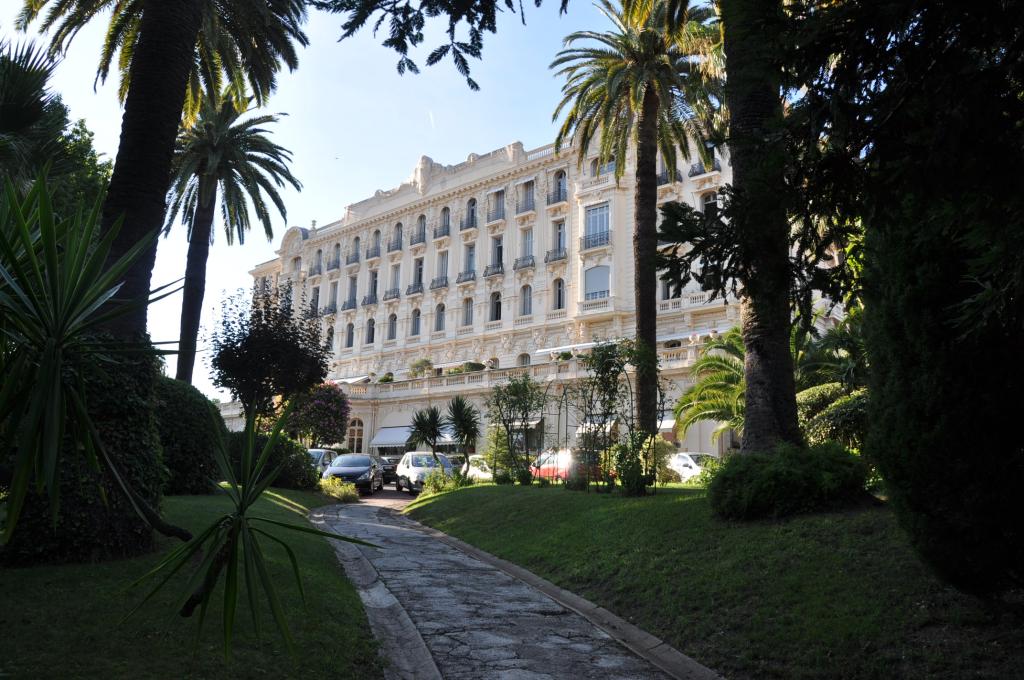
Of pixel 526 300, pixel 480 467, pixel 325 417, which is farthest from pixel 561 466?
pixel 526 300

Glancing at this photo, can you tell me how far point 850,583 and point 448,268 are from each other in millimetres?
49065

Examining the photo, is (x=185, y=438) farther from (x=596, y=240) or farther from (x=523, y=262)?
(x=523, y=262)

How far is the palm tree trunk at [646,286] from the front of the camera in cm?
1602

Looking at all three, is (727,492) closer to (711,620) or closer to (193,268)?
(711,620)

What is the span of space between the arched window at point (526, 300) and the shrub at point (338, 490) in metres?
25.4

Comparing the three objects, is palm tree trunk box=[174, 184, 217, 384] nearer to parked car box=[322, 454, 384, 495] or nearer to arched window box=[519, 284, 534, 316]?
parked car box=[322, 454, 384, 495]

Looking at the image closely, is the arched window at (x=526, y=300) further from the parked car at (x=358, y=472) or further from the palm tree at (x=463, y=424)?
the palm tree at (x=463, y=424)

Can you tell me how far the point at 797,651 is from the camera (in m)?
5.80

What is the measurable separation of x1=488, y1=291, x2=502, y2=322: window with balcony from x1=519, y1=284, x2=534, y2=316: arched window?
2.02m

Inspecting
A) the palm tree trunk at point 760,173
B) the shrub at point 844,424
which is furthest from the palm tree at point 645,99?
the palm tree trunk at point 760,173

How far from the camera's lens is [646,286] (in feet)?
55.7

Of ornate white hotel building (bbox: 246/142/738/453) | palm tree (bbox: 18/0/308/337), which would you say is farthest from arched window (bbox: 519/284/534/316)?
palm tree (bbox: 18/0/308/337)

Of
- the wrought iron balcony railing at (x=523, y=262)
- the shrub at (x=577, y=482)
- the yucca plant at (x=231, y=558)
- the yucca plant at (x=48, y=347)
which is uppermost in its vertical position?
the wrought iron balcony railing at (x=523, y=262)

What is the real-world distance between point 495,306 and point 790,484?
42.2 m
